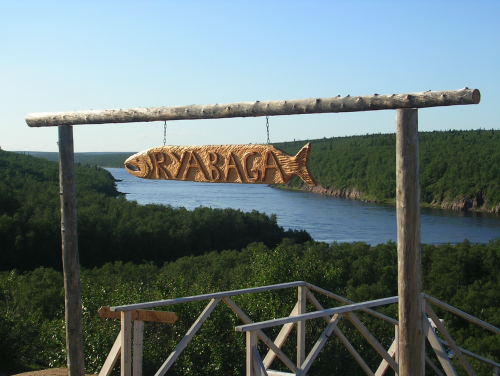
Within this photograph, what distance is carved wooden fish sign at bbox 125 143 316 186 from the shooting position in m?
4.33

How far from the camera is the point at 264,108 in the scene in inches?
174

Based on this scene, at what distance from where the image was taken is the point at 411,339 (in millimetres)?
4035

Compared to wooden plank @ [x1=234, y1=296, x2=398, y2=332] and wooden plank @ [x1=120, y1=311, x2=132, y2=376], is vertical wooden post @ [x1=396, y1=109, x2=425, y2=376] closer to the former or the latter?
wooden plank @ [x1=234, y1=296, x2=398, y2=332]

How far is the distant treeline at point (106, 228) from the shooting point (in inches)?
1575

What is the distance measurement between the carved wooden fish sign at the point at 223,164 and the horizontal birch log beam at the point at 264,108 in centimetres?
29

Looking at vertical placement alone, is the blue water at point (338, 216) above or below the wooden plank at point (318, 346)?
below

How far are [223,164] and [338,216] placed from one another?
52028 millimetres

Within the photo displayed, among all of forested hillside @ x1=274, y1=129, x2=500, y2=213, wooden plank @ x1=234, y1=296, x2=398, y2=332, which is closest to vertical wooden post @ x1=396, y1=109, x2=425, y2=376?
wooden plank @ x1=234, y1=296, x2=398, y2=332

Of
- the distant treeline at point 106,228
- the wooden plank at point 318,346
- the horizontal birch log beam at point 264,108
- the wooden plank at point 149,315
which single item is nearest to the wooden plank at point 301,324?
the wooden plank at point 318,346

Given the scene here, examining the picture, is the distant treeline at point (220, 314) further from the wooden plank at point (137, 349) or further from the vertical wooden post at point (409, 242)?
the vertical wooden post at point (409, 242)

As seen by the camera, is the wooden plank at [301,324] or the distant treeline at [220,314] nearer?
the wooden plank at [301,324]

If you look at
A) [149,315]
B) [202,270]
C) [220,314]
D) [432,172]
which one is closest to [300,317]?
[149,315]

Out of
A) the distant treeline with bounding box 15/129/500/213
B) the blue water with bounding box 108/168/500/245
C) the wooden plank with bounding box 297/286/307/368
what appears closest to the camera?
the wooden plank with bounding box 297/286/307/368

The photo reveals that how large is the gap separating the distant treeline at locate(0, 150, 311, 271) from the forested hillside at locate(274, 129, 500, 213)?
11.1 metres
